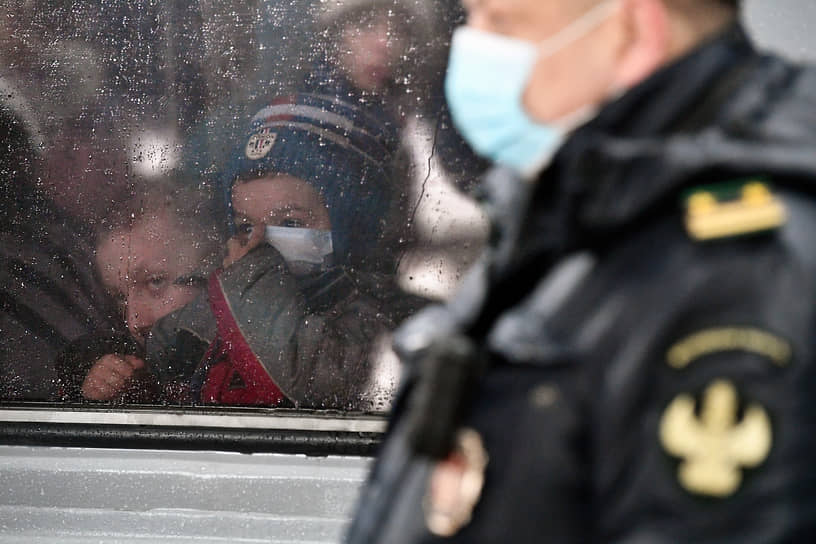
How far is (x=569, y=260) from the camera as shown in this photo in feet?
3.18

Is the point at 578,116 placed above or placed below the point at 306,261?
above

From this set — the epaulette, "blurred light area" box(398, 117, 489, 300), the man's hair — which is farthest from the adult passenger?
the epaulette

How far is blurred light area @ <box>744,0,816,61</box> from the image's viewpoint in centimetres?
248

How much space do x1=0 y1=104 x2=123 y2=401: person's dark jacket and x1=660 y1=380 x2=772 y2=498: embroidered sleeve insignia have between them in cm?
241

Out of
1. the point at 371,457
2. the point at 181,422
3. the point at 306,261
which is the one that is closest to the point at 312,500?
the point at 371,457

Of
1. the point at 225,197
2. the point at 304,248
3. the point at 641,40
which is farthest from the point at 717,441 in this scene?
the point at 225,197

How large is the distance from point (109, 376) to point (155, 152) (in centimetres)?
72

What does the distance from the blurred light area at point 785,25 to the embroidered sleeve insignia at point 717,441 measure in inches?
77.4

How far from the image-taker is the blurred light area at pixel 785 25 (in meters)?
2.48

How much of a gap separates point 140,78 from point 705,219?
2359 millimetres

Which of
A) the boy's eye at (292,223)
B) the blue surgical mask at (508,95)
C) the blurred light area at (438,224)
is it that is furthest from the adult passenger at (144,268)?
the blue surgical mask at (508,95)

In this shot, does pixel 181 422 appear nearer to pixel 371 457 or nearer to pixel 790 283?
pixel 371 457

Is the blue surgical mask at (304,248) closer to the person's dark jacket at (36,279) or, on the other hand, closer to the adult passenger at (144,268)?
the adult passenger at (144,268)

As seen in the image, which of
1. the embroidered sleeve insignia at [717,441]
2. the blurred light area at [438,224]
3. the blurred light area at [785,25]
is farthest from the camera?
the blurred light area at [438,224]
